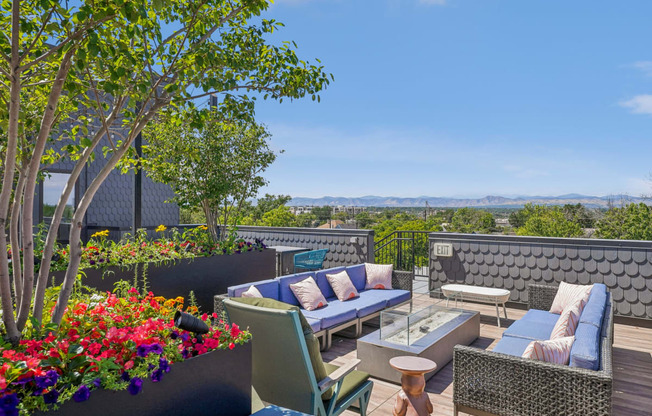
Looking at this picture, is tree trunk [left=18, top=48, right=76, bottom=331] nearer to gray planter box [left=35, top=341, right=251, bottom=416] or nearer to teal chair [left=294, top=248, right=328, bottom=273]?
gray planter box [left=35, top=341, right=251, bottom=416]

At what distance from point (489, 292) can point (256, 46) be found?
176 inches

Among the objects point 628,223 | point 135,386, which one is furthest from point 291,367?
point 628,223

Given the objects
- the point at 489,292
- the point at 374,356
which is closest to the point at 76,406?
the point at 374,356

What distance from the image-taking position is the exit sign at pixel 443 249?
689cm

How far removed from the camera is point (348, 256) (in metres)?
8.19

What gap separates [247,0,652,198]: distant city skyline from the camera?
12.5m

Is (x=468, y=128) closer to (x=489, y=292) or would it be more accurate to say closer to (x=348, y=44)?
(x=348, y=44)

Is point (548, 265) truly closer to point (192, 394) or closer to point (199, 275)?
point (199, 275)

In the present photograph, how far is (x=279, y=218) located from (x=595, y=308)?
1693 centimetres

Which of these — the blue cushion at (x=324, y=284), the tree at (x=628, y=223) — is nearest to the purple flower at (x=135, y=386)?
the blue cushion at (x=324, y=284)

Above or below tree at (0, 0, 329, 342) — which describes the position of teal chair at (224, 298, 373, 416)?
below

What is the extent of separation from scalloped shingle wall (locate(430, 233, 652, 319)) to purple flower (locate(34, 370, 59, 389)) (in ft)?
20.8

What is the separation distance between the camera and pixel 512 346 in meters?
3.43

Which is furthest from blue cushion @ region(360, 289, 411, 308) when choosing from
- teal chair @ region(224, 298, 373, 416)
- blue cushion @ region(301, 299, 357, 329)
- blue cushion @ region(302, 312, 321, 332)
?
teal chair @ region(224, 298, 373, 416)
